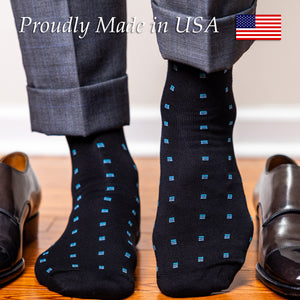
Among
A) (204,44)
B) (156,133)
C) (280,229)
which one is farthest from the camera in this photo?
(156,133)

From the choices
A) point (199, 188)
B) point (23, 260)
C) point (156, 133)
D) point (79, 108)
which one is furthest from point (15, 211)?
point (156, 133)

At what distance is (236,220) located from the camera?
27.3 inches

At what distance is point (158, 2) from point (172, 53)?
0.22 ft

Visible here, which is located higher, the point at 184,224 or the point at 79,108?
the point at 79,108

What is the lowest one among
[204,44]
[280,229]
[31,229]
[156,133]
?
[156,133]

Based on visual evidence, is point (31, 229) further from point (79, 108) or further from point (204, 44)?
point (204, 44)

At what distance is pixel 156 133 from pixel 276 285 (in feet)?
2.78

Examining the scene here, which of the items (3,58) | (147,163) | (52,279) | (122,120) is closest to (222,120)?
(122,120)

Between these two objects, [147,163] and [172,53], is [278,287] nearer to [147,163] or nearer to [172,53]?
[172,53]

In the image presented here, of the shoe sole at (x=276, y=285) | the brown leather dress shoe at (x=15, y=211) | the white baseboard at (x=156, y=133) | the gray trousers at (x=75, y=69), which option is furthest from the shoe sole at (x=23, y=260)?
the white baseboard at (x=156, y=133)

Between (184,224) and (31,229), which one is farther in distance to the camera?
(31,229)

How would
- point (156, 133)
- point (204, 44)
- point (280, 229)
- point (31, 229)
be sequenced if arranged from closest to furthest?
1. point (204, 44)
2. point (280, 229)
3. point (31, 229)
4. point (156, 133)

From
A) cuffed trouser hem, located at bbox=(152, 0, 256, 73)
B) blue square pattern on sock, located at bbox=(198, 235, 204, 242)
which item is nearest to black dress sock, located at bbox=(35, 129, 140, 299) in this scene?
blue square pattern on sock, located at bbox=(198, 235, 204, 242)

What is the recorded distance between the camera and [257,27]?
2.08 ft
